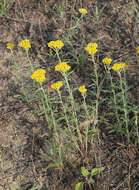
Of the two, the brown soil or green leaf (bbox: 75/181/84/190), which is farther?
the brown soil

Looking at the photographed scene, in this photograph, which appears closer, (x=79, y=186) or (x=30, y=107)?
(x=79, y=186)

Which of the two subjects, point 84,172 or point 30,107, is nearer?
point 84,172

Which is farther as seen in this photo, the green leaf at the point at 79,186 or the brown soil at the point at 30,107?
the brown soil at the point at 30,107

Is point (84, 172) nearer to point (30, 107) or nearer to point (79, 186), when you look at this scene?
point (79, 186)

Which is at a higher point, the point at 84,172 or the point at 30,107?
the point at 30,107

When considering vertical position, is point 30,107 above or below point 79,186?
above

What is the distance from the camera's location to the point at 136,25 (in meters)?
2.87

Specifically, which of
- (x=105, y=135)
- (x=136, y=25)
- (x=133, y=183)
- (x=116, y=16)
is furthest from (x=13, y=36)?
(x=133, y=183)

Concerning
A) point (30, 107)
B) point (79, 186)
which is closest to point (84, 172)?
point (79, 186)

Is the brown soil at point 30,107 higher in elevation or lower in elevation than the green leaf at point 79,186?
higher

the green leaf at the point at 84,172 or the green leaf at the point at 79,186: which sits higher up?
the green leaf at the point at 84,172

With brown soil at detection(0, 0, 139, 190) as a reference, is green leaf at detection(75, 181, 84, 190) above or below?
below

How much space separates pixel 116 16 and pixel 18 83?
1.58 metres

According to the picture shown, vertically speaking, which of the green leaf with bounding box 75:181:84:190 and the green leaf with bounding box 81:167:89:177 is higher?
the green leaf with bounding box 81:167:89:177
